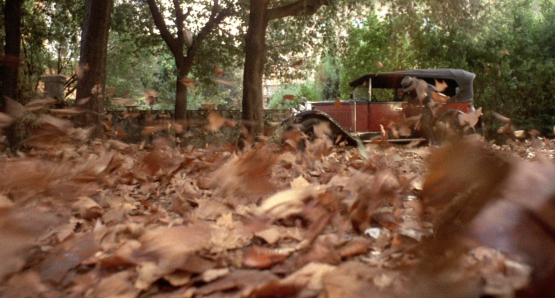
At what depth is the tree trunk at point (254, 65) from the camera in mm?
10438

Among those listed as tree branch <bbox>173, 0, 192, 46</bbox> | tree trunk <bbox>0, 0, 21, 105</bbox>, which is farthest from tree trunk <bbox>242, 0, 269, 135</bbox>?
tree branch <bbox>173, 0, 192, 46</bbox>

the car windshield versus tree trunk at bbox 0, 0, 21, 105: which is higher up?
tree trunk at bbox 0, 0, 21, 105

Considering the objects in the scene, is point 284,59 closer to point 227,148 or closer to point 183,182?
point 227,148

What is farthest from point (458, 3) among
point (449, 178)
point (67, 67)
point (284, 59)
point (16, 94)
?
point (67, 67)

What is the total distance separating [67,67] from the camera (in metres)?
23.0

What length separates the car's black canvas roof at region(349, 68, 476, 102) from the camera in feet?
35.8

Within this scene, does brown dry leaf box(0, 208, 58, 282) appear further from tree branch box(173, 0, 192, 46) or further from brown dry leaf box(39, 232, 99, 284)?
tree branch box(173, 0, 192, 46)

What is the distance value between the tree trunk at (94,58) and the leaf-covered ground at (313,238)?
17.8 ft

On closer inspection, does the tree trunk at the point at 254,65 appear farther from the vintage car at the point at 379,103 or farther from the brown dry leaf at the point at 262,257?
the brown dry leaf at the point at 262,257

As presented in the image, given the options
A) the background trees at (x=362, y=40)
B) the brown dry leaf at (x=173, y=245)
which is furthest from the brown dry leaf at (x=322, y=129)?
the brown dry leaf at (x=173, y=245)

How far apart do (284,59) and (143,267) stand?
2005cm

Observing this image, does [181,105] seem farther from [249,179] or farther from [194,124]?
[249,179]

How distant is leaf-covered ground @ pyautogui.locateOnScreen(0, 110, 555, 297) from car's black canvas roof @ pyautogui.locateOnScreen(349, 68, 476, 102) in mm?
9150

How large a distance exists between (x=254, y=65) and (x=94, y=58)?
13.4 feet
